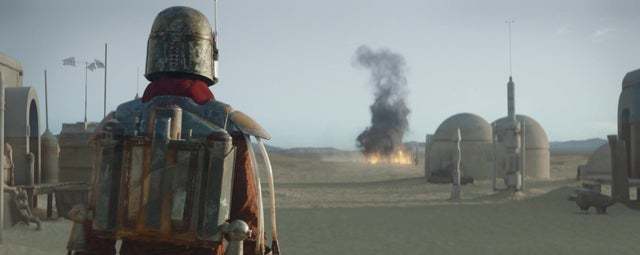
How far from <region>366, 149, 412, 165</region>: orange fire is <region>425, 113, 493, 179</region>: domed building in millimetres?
22301

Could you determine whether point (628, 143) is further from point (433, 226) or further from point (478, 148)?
point (478, 148)

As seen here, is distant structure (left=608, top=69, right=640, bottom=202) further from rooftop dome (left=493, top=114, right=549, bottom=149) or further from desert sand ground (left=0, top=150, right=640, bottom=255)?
rooftop dome (left=493, top=114, right=549, bottom=149)

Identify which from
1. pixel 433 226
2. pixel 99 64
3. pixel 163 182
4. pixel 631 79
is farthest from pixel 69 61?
pixel 163 182

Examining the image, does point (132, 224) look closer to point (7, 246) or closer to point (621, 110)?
point (7, 246)

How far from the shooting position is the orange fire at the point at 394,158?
180 feet

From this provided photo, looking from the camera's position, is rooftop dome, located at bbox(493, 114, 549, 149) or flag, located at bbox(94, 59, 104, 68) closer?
flag, located at bbox(94, 59, 104, 68)

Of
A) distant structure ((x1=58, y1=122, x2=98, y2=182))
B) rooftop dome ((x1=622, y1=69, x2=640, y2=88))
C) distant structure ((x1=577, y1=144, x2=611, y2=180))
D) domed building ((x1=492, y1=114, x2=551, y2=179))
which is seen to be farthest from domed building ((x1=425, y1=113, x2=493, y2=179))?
distant structure ((x1=58, y1=122, x2=98, y2=182))

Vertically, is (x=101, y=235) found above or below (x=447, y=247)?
above

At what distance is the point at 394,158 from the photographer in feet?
190

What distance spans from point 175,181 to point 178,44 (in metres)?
0.95

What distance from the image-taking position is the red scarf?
12.2ft

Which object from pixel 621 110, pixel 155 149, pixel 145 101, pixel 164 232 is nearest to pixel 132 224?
pixel 164 232

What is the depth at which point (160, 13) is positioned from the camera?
388 cm

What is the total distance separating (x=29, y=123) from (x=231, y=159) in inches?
592
